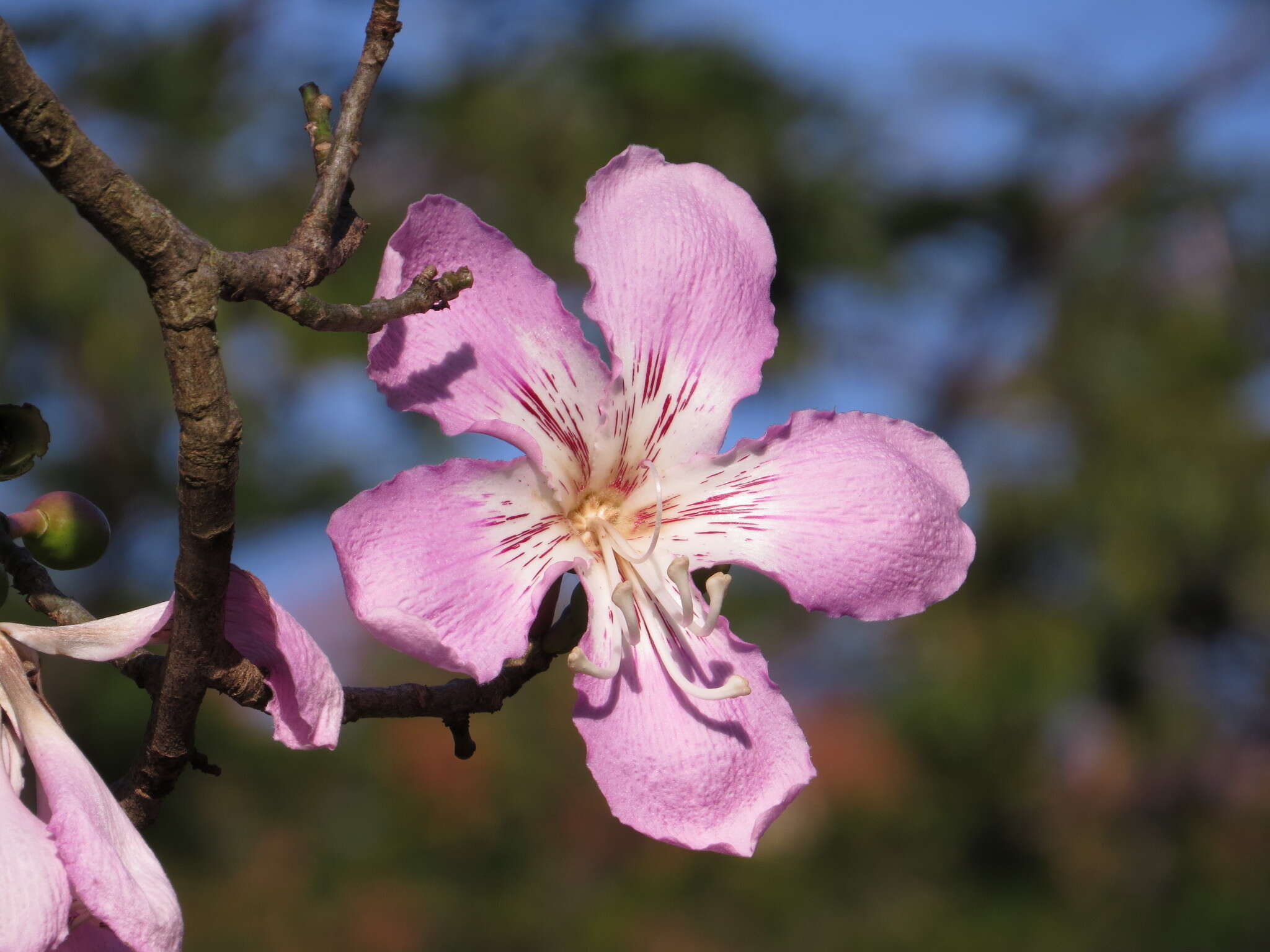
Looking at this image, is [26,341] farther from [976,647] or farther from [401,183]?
[976,647]

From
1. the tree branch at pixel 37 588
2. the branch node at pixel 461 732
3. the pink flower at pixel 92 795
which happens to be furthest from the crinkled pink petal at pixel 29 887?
the branch node at pixel 461 732

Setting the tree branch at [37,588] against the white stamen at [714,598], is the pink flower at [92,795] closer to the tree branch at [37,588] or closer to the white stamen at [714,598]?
the tree branch at [37,588]

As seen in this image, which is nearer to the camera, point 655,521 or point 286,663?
point 286,663

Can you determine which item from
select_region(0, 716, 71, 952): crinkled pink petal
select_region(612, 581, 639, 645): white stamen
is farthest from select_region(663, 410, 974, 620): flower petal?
select_region(0, 716, 71, 952): crinkled pink petal

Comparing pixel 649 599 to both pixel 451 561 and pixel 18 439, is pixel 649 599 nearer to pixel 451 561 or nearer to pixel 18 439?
pixel 451 561

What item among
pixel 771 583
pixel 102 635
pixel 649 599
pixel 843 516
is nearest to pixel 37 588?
pixel 102 635

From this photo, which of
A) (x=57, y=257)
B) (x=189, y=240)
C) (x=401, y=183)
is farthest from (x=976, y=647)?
(x=189, y=240)

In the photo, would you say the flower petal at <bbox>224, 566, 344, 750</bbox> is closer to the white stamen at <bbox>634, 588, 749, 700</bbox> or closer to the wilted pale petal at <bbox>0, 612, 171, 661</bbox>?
the wilted pale petal at <bbox>0, 612, 171, 661</bbox>
